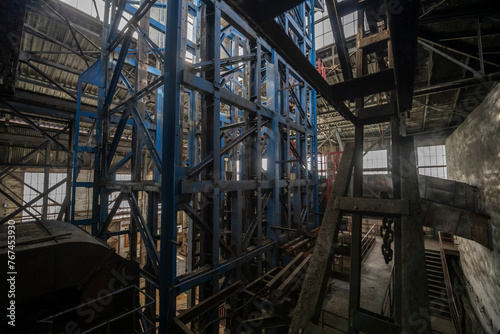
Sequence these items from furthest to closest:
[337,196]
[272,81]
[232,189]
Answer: [272,81] → [232,189] → [337,196]

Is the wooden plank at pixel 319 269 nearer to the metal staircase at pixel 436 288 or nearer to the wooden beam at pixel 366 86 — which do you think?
the wooden beam at pixel 366 86

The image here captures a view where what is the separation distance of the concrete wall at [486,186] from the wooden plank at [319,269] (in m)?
5.25

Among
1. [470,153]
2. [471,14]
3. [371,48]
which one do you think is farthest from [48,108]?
[470,153]

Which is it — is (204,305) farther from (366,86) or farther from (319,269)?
(366,86)

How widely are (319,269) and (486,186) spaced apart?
6.66 metres

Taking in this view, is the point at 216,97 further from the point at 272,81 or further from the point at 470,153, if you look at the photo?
the point at 470,153

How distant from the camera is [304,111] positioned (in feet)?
25.7

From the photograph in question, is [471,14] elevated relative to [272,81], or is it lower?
elevated

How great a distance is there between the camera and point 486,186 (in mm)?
5426

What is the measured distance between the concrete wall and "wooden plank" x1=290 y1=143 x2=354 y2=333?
17.2 ft

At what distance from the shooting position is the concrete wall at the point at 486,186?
4.86 meters

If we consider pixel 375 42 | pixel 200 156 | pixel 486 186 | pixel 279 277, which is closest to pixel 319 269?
pixel 279 277

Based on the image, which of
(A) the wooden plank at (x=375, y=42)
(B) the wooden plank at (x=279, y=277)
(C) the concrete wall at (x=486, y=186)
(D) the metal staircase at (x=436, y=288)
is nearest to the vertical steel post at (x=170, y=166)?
(B) the wooden plank at (x=279, y=277)

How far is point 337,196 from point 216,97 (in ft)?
9.04
